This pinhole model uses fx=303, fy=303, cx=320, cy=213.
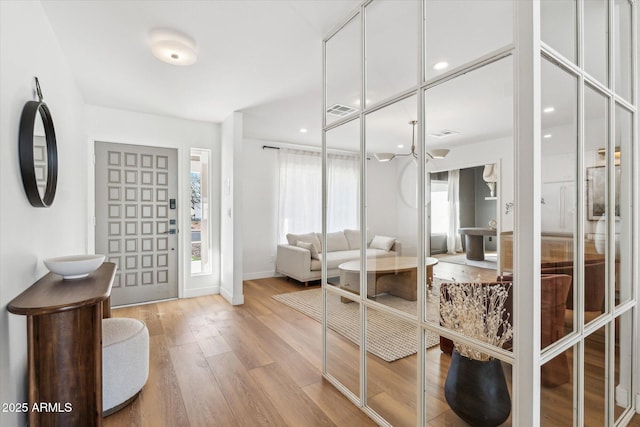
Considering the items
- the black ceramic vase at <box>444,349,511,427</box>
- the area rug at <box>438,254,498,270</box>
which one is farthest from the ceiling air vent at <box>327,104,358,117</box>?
the black ceramic vase at <box>444,349,511,427</box>

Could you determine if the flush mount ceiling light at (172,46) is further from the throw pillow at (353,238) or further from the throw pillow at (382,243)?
the throw pillow at (382,243)

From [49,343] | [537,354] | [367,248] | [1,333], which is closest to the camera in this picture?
[537,354]

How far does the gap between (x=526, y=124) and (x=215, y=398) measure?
7.77ft

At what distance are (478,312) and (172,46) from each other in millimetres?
2797

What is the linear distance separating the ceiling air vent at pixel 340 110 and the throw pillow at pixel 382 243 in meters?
0.89

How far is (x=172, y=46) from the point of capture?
7.91 ft

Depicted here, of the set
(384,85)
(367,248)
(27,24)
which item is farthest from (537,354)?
(27,24)

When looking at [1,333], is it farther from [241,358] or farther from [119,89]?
[119,89]

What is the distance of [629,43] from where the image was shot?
1833 mm

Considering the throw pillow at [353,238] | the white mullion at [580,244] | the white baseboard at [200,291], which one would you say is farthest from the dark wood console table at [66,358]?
the white baseboard at [200,291]

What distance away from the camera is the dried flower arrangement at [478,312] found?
49.8 inches

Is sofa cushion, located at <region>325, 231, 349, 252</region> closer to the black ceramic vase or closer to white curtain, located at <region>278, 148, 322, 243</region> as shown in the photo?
the black ceramic vase

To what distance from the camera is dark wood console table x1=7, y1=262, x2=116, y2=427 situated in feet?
5.01

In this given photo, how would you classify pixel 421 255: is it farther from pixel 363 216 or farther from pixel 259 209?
pixel 259 209
